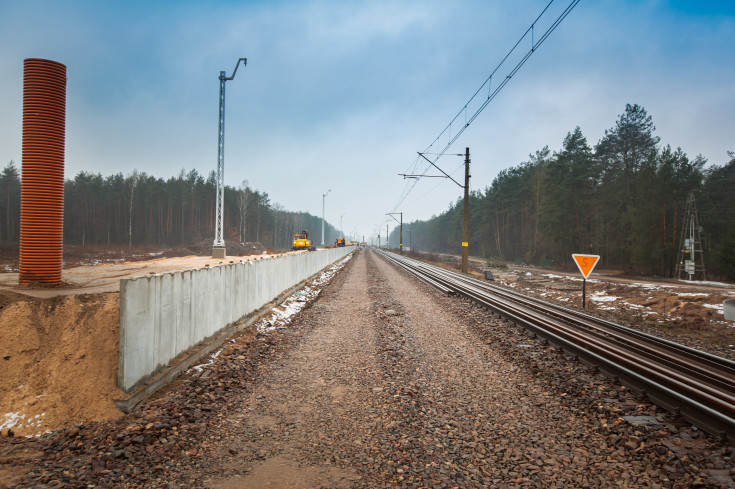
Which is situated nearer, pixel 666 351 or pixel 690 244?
pixel 666 351

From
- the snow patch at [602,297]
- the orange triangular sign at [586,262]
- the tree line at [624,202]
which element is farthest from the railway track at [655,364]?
the tree line at [624,202]

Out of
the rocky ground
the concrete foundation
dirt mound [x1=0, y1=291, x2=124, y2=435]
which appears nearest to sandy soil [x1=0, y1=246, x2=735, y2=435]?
dirt mound [x1=0, y1=291, x2=124, y2=435]

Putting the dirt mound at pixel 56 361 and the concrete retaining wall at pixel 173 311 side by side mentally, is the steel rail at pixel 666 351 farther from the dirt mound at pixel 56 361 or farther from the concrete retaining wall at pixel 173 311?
the dirt mound at pixel 56 361

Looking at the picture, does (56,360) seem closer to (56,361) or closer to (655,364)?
(56,361)

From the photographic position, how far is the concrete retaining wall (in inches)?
179

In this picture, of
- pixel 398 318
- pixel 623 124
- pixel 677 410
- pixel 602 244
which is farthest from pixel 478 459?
pixel 623 124

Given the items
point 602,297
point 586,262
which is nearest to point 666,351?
point 586,262

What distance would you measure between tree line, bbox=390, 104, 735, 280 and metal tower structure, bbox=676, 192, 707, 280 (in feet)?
2.60

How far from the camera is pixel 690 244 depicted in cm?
2786

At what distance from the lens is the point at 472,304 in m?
13.2

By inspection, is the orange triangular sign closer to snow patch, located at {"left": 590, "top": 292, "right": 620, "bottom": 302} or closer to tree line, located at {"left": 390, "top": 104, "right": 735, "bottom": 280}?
snow patch, located at {"left": 590, "top": 292, "right": 620, "bottom": 302}

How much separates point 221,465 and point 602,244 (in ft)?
152

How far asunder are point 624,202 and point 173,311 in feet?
138

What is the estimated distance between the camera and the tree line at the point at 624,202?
31.8 metres
